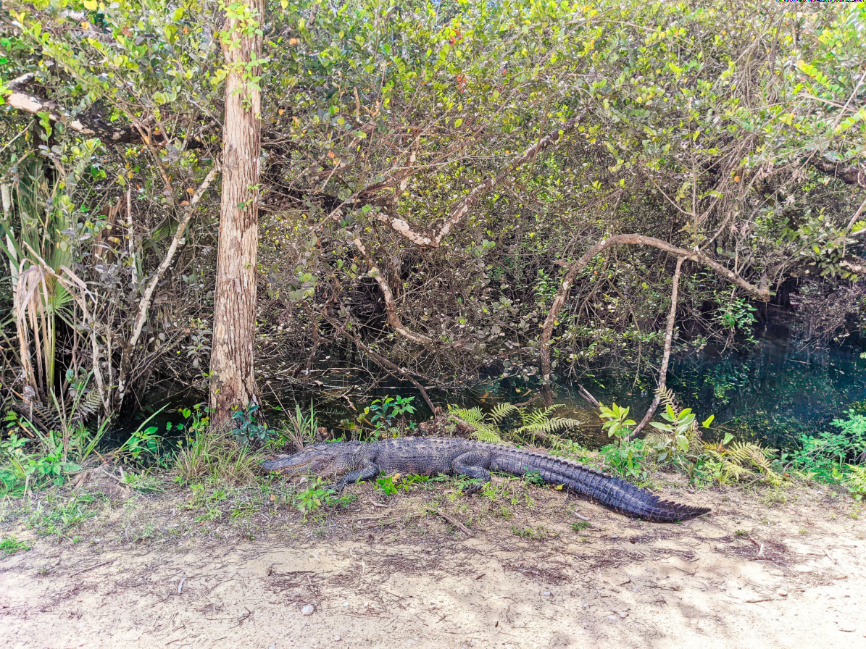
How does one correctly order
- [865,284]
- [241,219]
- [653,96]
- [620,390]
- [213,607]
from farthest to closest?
[865,284]
[620,390]
[653,96]
[241,219]
[213,607]

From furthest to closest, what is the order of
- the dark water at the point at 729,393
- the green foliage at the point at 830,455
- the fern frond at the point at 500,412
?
the dark water at the point at 729,393, the fern frond at the point at 500,412, the green foliage at the point at 830,455

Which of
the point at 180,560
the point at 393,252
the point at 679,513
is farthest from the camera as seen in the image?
the point at 393,252

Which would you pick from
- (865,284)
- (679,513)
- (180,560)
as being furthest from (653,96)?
(865,284)

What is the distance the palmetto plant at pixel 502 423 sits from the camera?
18.7 ft

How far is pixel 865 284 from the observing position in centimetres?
1074

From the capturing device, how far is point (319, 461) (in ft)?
14.8

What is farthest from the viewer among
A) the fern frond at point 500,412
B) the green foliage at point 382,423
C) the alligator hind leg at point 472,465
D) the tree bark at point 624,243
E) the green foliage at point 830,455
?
the fern frond at point 500,412

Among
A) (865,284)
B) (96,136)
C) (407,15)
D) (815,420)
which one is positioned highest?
(407,15)

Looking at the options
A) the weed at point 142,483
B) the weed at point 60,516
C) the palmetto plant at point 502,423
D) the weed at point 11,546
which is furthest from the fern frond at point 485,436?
the weed at point 11,546

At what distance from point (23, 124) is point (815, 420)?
31.9ft

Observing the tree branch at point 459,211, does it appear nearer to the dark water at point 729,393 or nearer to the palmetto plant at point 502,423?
the palmetto plant at point 502,423

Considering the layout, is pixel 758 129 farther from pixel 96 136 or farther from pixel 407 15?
pixel 96 136

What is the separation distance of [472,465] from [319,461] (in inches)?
50.1

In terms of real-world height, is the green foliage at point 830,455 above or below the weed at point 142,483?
below
